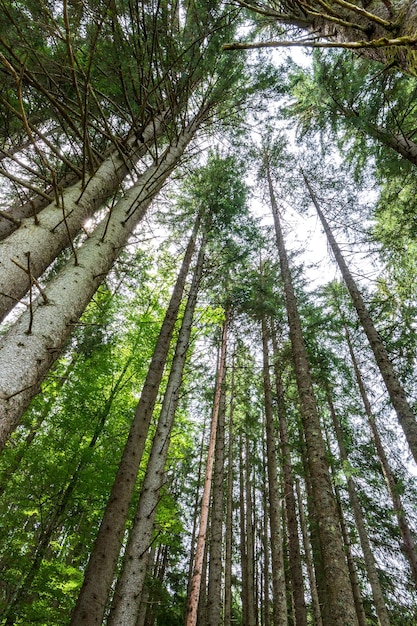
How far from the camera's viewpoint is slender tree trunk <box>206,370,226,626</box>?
8086 millimetres

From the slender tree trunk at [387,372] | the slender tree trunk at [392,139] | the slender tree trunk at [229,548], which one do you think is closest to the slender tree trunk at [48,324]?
the slender tree trunk at [392,139]

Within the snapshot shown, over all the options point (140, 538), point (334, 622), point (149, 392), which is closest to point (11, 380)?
point (140, 538)

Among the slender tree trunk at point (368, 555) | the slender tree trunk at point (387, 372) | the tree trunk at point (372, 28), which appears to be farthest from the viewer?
the slender tree trunk at point (368, 555)

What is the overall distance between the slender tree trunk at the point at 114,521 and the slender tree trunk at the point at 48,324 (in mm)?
4013

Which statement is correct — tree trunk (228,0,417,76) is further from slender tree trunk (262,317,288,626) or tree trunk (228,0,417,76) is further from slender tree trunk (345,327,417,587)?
slender tree trunk (262,317,288,626)

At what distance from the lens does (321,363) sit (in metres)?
11.8

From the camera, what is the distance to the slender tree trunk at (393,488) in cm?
968

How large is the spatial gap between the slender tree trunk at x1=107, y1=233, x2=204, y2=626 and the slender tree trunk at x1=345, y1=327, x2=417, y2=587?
5672 millimetres

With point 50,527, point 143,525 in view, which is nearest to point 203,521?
point 50,527

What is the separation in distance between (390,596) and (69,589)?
47.8 ft

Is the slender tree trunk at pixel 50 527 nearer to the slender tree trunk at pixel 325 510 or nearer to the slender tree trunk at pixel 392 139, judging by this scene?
the slender tree trunk at pixel 325 510

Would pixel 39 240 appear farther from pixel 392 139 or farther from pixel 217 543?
pixel 217 543

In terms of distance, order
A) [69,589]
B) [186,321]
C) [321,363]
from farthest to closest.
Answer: [321,363], [186,321], [69,589]

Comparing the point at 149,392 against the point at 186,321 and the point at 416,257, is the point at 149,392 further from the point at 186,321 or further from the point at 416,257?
the point at 416,257
